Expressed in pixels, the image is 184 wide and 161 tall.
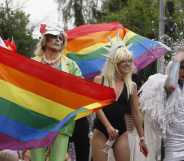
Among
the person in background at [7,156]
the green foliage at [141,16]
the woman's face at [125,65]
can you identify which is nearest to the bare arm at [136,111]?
the woman's face at [125,65]

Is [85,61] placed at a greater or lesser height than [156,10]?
greater

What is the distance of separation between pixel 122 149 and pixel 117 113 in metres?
0.35

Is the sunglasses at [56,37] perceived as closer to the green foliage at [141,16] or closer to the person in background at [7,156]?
the person in background at [7,156]

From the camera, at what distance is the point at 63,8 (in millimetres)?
50031

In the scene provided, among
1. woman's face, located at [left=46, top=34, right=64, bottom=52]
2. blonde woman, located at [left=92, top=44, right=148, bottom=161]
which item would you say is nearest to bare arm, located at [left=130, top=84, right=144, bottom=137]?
blonde woman, located at [left=92, top=44, right=148, bottom=161]

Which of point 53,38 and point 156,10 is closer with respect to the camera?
point 53,38

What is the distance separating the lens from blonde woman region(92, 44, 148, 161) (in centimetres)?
706

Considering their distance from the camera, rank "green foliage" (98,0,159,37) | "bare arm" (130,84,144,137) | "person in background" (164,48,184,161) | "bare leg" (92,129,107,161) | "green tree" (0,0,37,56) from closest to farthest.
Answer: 1. "person in background" (164,48,184,161)
2. "bare leg" (92,129,107,161)
3. "bare arm" (130,84,144,137)
4. "green foliage" (98,0,159,37)
5. "green tree" (0,0,37,56)

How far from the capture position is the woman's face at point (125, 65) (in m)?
7.10

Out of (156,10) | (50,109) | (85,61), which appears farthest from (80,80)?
(156,10)

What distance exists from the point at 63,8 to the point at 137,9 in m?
6.66

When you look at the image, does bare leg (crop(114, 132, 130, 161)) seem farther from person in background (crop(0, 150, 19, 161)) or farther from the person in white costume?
A: person in background (crop(0, 150, 19, 161))

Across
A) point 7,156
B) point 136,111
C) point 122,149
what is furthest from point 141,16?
point 7,156

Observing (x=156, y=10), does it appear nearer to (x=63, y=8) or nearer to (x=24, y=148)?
(x=63, y=8)
